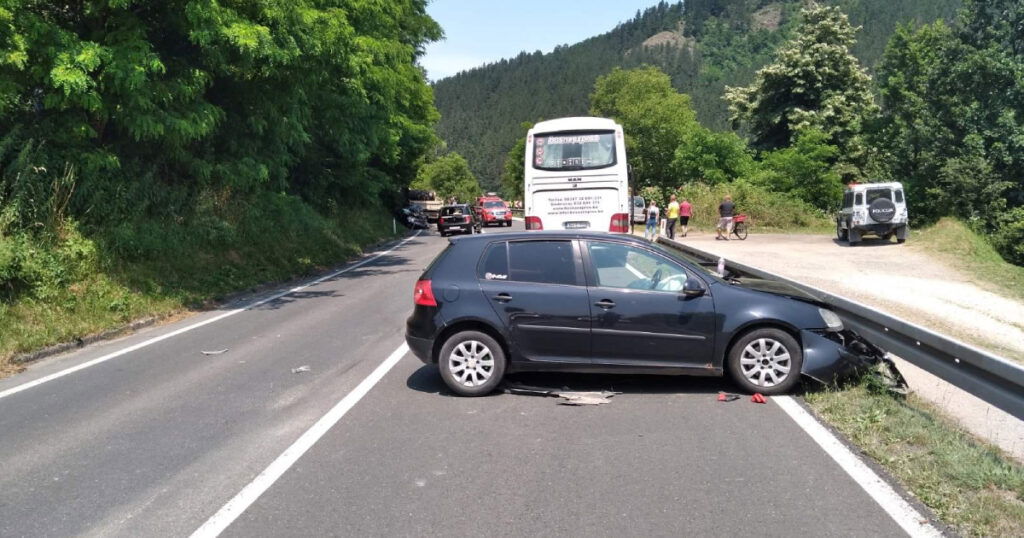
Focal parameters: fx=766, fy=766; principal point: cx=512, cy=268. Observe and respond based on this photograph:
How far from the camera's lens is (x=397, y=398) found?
23.2 feet

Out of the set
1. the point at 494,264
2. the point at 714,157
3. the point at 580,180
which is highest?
the point at 714,157

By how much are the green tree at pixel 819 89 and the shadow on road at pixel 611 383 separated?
40147 mm

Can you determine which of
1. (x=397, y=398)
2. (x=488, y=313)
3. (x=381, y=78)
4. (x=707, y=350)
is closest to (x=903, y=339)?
(x=707, y=350)

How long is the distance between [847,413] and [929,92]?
34199 mm

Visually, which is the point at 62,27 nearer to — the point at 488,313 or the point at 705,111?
the point at 488,313

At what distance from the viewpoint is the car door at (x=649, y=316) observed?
270 inches

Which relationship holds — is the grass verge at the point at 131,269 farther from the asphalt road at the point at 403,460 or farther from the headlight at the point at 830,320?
the headlight at the point at 830,320

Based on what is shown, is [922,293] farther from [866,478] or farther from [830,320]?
[866,478]

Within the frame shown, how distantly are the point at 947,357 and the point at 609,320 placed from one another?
2.68m

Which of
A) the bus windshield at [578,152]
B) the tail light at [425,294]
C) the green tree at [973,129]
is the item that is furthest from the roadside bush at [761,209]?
the tail light at [425,294]

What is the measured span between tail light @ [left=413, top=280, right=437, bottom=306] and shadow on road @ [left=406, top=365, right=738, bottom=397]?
858mm

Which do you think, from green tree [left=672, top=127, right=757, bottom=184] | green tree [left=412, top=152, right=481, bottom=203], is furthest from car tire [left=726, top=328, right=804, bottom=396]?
green tree [left=412, top=152, right=481, bottom=203]

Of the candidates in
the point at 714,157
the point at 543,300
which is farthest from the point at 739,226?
the point at 543,300

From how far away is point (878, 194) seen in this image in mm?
26328
